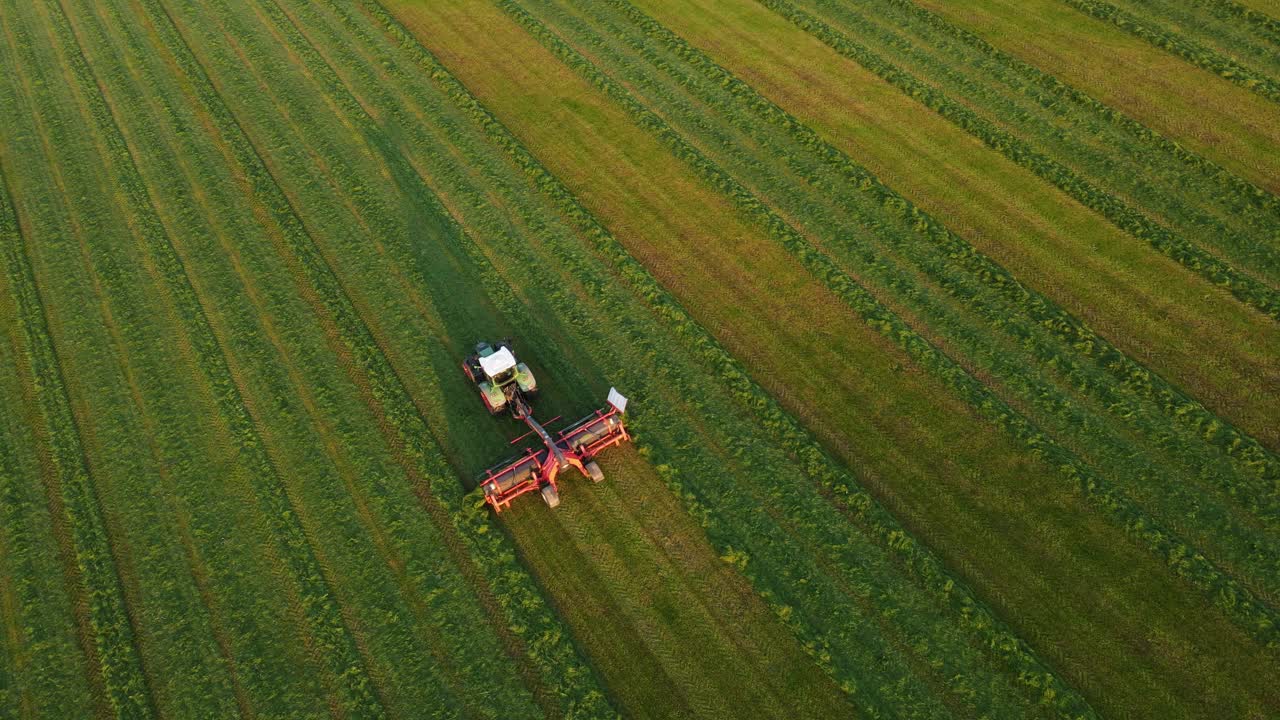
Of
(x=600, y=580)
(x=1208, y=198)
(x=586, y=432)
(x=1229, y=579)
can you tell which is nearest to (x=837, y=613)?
(x=600, y=580)

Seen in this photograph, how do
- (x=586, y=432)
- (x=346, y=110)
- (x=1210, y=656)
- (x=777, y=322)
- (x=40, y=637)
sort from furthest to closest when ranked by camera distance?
(x=346, y=110) → (x=777, y=322) → (x=586, y=432) → (x=40, y=637) → (x=1210, y=656)

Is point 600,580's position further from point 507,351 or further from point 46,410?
point 46,410

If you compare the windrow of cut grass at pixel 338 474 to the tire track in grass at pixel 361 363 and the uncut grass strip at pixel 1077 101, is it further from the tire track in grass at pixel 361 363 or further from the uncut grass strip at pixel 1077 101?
the uncut grass strip at pixel 1077 101

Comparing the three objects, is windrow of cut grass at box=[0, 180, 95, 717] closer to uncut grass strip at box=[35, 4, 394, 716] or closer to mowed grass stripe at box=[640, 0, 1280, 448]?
uncut grass strip at box=[35, 4, 394, 716]

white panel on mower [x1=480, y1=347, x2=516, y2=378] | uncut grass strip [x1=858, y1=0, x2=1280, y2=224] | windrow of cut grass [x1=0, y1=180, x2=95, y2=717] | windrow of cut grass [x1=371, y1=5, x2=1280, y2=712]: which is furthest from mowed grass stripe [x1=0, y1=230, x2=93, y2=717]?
uncut grass strip [x1=858, y1=0, x2=1280, y2=224]

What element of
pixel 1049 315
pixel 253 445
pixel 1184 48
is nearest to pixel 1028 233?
pixel 1049 315

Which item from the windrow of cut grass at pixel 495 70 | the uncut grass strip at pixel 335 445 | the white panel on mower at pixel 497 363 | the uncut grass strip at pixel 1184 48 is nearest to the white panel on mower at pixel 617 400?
the white panel on mower at pixel 497 363
